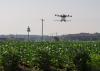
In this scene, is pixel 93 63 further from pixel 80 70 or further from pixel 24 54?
pixel 24 54

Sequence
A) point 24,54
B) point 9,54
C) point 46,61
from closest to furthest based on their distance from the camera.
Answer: point 9,54
point 46,61
point 24,54

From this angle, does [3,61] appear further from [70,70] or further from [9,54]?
[70,70]

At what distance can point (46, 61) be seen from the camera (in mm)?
15969

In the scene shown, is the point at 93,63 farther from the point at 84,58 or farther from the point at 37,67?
the point at 37,67

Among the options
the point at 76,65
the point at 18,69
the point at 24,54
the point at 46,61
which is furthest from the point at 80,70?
the point at 24,54

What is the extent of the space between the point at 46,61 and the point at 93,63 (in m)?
2.17

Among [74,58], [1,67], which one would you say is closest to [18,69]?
[1,67]

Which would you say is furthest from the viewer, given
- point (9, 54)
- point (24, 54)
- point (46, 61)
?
point (24, 54)

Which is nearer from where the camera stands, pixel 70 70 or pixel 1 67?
pixel 1 67

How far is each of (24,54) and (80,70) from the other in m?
3.82

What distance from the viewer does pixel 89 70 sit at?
16.2 m

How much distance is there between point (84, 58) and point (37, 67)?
81.5 inches

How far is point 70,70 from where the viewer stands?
16875 mm

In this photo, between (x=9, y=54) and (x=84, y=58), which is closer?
(x=9, y=54)
